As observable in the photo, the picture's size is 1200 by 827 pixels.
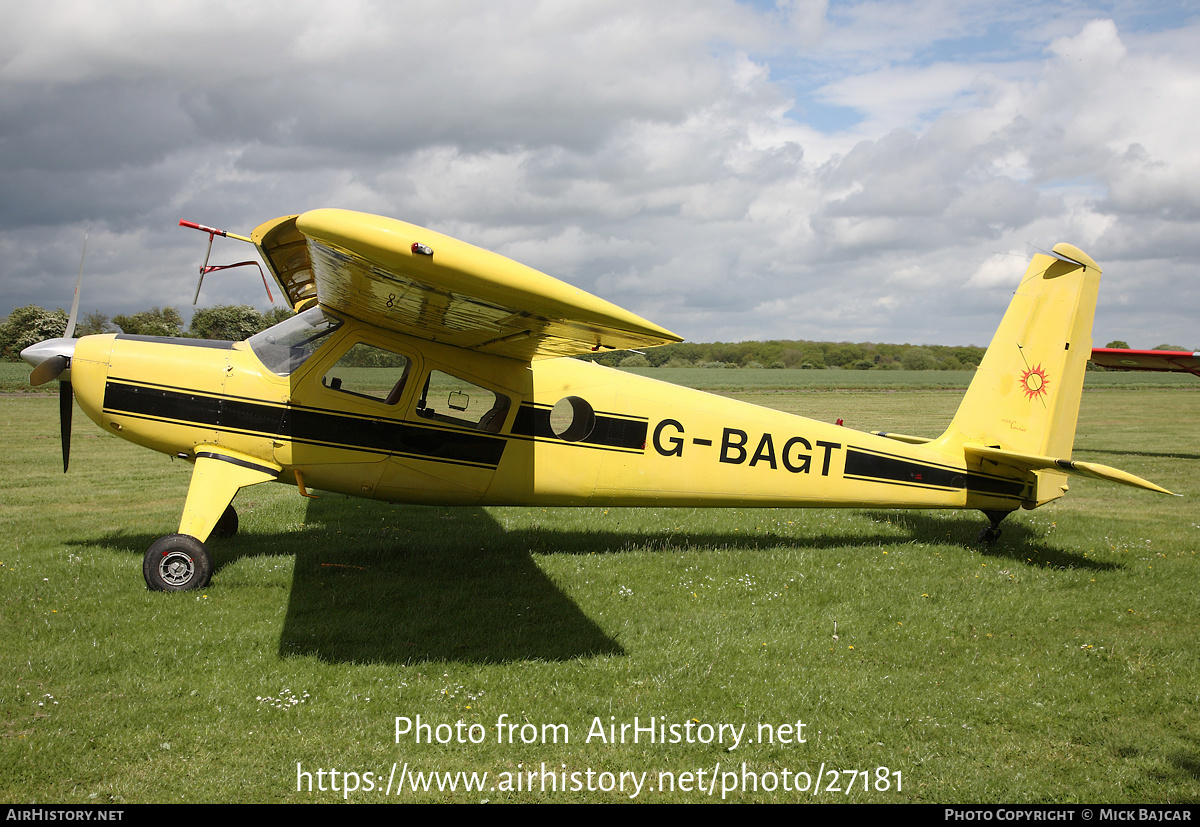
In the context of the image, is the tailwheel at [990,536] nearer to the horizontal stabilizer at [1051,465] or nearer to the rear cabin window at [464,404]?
the horizontal stabilizer at [1051,465]

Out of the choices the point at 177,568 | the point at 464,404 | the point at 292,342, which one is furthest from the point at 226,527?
the point at 464,404

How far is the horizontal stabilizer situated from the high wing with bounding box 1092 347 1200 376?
Answer: 13.0 m

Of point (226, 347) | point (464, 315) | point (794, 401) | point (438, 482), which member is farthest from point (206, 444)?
point (794, 401)

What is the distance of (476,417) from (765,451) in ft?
9.79

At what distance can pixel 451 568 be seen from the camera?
22.2 feet

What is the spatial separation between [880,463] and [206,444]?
6.70 metres

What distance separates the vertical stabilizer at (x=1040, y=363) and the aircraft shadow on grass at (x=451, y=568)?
1.34m

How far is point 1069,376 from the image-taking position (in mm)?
7453

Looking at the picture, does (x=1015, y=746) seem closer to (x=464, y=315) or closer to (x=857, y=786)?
(x=857, y=786)

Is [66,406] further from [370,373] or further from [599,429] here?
[599,429]

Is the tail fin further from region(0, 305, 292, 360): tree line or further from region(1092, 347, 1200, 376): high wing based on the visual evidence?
region(0, 305, 292, 360): tree line

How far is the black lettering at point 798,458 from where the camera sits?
23.2ft

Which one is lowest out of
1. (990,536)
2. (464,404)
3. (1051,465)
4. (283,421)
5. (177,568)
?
(177,568)

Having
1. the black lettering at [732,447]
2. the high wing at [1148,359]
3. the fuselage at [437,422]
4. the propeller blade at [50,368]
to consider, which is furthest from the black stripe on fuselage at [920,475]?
the high wing at [1148,359]
